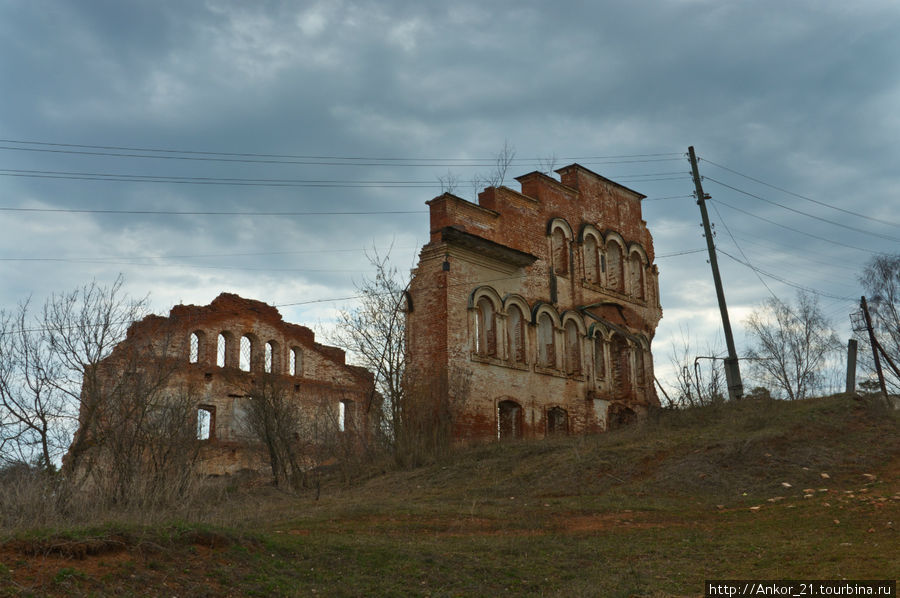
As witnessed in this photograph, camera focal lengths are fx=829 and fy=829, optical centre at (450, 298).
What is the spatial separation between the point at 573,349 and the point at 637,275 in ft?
19.4

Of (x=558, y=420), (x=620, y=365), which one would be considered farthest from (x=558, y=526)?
(x=620, y=365)

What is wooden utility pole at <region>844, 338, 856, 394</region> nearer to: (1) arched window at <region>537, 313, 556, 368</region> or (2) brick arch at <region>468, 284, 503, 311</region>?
(1) arched window at <region>537, 313, 556, 368</region>

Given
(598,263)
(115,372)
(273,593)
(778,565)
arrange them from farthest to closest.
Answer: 1. (598,263)
2. (115,372)
3. (778,565)
4. (273,593)

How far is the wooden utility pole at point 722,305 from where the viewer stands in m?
25.3

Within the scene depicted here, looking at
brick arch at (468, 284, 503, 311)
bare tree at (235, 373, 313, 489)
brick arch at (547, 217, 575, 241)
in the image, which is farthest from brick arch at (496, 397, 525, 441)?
bare tree at (235, 373, 313, 489)

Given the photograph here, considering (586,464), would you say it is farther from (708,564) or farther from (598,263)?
(598,263)

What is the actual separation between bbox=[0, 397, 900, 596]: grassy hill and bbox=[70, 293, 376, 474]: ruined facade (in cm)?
987

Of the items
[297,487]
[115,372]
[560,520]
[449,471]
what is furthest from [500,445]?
[115,372]

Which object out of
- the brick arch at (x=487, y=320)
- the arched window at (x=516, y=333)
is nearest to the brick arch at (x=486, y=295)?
the brick arch at (x=487, y=320)

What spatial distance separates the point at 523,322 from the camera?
84.2ft

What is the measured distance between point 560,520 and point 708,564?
11.3 ft

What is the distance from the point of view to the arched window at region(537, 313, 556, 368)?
26.4 meters

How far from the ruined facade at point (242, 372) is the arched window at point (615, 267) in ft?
31.5

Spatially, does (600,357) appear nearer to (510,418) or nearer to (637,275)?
(637,275)
